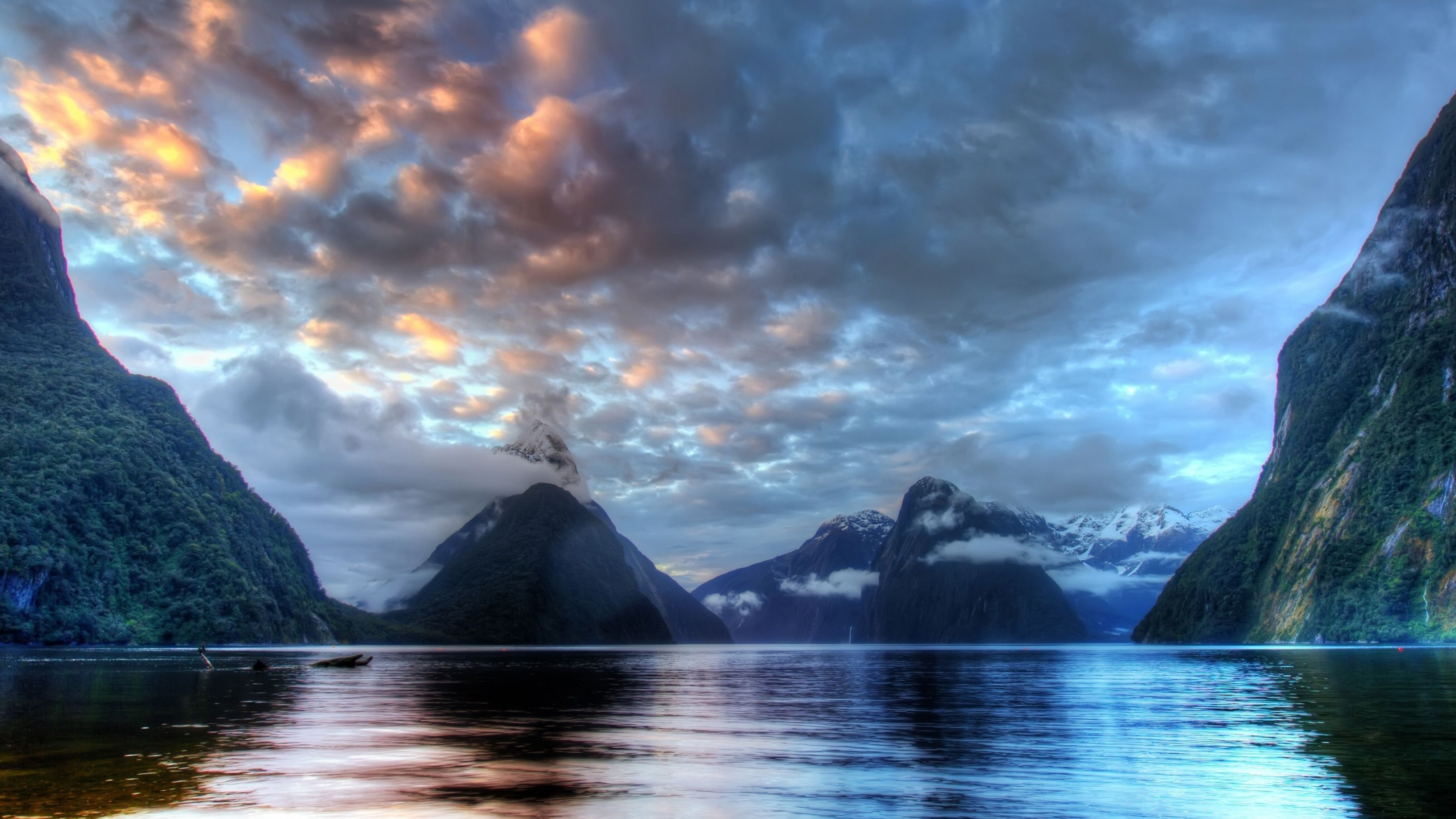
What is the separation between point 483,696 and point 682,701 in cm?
1545

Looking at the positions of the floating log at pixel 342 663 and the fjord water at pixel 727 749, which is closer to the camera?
the fjord water at pixel 727 749

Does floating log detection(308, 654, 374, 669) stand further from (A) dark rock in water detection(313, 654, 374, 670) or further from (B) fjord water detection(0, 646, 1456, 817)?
(B) fjord water detection(0, 646, 1456, 817)

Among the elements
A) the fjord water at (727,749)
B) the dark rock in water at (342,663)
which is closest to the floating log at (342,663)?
the dark rock in water at (342,663)

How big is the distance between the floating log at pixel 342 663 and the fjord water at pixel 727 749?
37.0 metres

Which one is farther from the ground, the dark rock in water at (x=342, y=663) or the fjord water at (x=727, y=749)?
the fjord water at (x=727, y=749)

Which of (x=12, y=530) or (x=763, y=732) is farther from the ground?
(x=12, y=530)

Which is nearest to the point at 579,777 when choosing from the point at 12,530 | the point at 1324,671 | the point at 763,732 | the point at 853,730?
the point at 763,732

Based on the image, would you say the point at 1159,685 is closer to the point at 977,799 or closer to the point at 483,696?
the point at 483,696

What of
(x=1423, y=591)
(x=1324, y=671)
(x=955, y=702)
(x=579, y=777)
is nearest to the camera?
(x=579, y=777)

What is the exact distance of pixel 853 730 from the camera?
4025cm

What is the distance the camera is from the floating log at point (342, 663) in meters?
111

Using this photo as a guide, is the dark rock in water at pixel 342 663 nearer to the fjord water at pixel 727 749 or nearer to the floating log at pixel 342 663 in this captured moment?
the floating log at pixel 342 663

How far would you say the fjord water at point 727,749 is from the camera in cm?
2181

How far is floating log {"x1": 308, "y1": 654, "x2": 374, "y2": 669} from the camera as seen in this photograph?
Answer: 111188 millimetres
